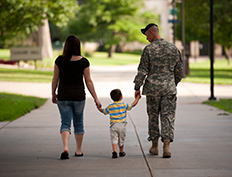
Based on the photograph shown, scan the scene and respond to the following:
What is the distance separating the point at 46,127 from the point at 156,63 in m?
3.92

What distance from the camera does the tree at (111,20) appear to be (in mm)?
51219

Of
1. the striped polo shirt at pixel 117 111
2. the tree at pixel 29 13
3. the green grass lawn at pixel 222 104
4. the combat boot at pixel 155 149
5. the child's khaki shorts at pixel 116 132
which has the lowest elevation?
the green grass lawn at pixel 222 104

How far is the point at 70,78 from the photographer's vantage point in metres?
6.66

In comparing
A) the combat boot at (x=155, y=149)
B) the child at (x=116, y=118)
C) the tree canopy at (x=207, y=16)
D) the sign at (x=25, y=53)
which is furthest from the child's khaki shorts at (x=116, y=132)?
the sign at (x=25, y=53)

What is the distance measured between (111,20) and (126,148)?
4774 cm

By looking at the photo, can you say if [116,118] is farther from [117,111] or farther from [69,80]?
[69,80]

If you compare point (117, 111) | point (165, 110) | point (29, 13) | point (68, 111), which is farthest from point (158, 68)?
point (29, 13)

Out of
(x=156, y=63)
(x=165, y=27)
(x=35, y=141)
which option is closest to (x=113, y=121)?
(x=156, y=63)

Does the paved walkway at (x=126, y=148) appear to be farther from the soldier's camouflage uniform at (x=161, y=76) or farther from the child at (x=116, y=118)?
the soldier's camouflage uniform at (x=161, y=76)

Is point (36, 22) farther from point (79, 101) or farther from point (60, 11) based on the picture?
point (79, 101)

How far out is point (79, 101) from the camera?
6707mm

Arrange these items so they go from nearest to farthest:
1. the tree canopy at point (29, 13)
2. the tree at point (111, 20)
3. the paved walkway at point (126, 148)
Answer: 1. the paved walkway at point (126, 148)
2. the tree canopy at point (29, 13)
3. the tree at point (111, 20)

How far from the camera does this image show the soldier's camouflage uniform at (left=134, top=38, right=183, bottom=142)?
21.9 feet

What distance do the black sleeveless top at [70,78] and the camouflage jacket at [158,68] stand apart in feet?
2.76
